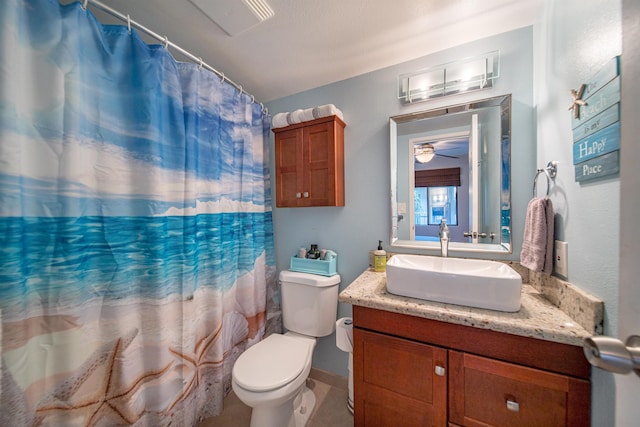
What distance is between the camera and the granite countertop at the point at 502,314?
723 millimetres

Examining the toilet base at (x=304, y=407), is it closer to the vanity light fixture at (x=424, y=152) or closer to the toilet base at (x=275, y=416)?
the toilet base at (x=275, y=416)

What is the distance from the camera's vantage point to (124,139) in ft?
3.23

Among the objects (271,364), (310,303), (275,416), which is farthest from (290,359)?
(310,303)

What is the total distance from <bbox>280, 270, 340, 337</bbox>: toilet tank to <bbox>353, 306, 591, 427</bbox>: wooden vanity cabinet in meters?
0.45

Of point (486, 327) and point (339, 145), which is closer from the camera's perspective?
point (486, 327)

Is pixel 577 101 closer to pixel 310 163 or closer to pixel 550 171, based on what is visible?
pixel 550 171

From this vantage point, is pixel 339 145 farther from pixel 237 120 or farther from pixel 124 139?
pixel 124 139

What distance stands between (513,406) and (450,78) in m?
1.57

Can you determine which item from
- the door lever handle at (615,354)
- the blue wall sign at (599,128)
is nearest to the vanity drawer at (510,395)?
the door lever handle at (615,354)

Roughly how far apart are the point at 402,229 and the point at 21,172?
1.72m

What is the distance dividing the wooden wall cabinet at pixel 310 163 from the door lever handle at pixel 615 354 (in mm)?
1203

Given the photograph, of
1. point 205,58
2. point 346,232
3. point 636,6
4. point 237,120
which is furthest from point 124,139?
point 636,6

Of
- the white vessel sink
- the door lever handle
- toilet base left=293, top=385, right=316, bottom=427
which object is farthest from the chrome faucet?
toilet base left=293, top=385, right=316, bottom=427

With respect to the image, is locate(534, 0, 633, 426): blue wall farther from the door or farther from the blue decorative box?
the blue decorative box
